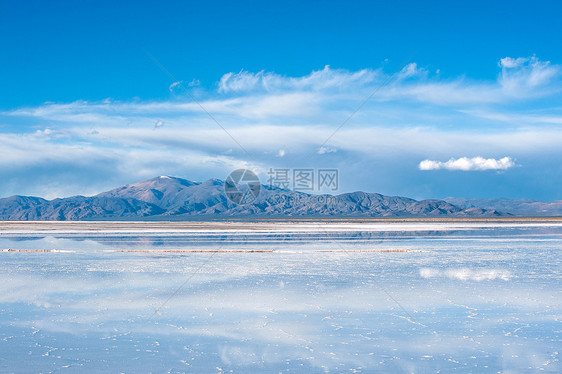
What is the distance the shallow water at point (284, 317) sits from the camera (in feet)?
26.2

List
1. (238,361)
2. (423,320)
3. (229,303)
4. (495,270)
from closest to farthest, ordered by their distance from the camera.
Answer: (238,361)
(423,320)
(229,303)
(495,270)

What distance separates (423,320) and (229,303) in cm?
Answer: 486

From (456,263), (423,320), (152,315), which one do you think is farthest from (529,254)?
(152,315)

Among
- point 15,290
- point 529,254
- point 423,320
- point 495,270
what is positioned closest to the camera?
point 423,320

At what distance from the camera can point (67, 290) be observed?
1428 centimetres

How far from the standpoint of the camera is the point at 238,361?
800cm

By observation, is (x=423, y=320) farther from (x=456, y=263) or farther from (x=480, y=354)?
(x=456, y=263)

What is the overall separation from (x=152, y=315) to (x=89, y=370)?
12.1 feet

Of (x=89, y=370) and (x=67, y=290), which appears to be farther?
(x=67, y=290)

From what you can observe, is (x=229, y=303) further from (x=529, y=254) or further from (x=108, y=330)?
(x=529, y=254)

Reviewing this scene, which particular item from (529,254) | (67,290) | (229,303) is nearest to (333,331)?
(229,303)

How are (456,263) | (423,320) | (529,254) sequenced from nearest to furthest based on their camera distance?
(423,320) → (456,263) → (529,254)

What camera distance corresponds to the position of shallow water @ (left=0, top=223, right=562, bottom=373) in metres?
8.00

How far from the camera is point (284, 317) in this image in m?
10.9
